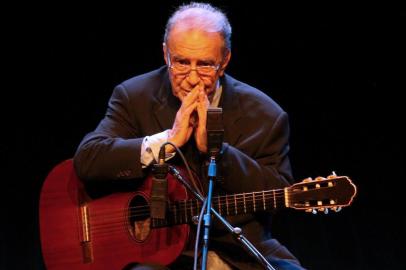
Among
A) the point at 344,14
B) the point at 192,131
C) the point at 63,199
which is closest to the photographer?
the point at 192,131

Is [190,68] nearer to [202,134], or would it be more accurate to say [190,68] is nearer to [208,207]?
[202,134]

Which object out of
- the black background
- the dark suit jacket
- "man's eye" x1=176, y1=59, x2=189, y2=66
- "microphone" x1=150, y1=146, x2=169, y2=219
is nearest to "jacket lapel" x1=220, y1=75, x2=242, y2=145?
the dark suit jacket

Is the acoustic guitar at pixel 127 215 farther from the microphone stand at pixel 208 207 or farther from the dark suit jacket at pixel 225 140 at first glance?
the microphone stand at pixel 208 207

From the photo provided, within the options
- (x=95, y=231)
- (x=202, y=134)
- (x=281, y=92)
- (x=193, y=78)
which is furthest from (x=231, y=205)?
(x=281, y=92)

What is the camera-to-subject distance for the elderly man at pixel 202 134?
120 inches

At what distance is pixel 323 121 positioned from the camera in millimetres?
4754

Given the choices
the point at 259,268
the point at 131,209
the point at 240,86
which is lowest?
the point at 259,268

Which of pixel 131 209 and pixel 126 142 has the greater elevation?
pixel 126 142

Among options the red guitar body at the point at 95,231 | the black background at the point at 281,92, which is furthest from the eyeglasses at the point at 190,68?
the black background at the point at 281,92

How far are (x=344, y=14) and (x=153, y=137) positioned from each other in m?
1.94

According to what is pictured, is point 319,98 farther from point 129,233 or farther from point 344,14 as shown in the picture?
point 129,233

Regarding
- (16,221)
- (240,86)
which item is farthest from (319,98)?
(16,221)

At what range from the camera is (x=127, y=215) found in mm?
3160

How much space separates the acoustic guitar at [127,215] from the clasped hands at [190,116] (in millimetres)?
226
